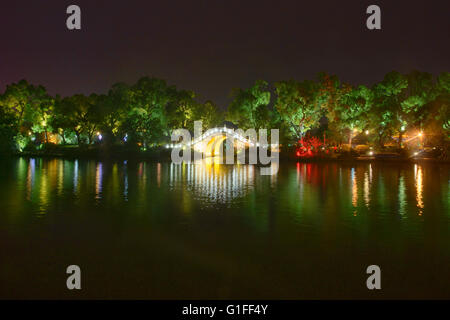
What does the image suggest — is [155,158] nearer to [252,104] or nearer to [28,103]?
[252,104]

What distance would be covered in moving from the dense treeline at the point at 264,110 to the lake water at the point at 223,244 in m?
39.0

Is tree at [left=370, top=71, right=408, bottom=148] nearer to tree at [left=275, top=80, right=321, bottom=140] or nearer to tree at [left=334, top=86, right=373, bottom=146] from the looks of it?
tree at [left=334, top=86, right=373, bottom=146]

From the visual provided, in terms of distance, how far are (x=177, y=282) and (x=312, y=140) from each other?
50828 mm

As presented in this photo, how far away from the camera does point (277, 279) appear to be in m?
8.74

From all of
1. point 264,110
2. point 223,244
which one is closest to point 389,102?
point 264,110

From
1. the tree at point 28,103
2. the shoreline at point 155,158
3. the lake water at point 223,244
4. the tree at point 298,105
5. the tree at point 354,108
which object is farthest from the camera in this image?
the tree at point 28,103

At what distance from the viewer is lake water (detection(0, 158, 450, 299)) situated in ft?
27.4

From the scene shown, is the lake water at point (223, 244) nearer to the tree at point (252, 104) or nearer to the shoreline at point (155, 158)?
the shoreline at point (155, 158)

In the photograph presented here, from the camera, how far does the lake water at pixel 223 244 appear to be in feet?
27.4

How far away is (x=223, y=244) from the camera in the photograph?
11445 millimetres

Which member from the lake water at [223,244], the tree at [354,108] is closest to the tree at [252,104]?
the tree at [354,108]

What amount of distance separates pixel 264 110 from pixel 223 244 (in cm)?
5545

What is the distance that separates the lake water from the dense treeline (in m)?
39.0

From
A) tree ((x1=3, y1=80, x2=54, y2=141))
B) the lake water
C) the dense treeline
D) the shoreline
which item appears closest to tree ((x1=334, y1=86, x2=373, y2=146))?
the dense treeline
